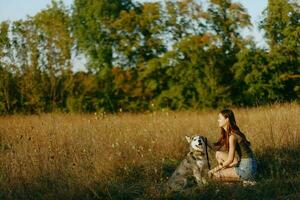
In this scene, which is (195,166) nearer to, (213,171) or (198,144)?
(198,144)

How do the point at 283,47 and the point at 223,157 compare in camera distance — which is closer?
the point at 223,157

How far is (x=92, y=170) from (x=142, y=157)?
3.32 feet

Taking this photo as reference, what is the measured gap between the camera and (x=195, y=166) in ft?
27.9

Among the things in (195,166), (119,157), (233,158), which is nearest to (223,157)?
(233,158)

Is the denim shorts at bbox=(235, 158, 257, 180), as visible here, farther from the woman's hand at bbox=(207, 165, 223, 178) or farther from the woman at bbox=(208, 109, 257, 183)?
the woman's hand at bbox=(207, 165, 223, 178)

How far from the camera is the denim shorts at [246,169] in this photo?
28.5 ft

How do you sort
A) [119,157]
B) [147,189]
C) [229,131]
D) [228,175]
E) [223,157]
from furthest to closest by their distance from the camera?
[119,157] < [223,157] < [229,131] < [228,175] < [147,189]

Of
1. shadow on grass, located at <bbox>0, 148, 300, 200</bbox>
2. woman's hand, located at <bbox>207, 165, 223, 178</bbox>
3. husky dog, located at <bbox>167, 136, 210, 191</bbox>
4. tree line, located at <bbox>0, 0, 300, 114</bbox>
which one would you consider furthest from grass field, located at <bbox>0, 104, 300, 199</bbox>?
tree line, located at <bbox>0, 0, 300, 114</bbox>

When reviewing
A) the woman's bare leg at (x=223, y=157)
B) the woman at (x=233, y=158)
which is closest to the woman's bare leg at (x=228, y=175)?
the woman at (x=233, y=158)

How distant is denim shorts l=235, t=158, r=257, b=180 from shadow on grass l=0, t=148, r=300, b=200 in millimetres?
159

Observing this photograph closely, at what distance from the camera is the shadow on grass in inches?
318

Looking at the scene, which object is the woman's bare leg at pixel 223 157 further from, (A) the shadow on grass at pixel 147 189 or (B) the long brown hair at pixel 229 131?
(A) the shadow on grass at pixel 147 189

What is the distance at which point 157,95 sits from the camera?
3381cm

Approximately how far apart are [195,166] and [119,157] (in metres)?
1.51
